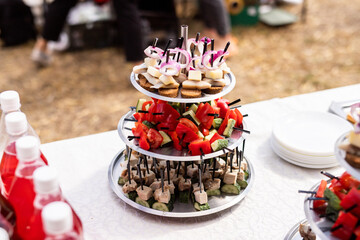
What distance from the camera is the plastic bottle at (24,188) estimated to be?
30.7 inches

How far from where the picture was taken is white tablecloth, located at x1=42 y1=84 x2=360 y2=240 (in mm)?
1149

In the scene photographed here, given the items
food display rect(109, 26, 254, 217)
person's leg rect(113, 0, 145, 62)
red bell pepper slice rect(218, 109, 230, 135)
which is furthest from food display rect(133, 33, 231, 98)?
person's leg rect(113, 0, 145, 62)

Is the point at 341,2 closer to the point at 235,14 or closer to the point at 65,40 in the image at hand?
the point at 235,14

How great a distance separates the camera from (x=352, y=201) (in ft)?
2.88

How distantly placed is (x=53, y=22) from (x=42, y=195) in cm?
296

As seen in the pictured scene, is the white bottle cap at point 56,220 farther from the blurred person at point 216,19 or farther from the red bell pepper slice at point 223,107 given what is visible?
the blurred person at point 216,19

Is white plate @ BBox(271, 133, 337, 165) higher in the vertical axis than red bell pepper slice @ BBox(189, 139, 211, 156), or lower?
lower

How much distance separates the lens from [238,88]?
11.3ft

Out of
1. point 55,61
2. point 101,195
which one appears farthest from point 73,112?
point 101,195

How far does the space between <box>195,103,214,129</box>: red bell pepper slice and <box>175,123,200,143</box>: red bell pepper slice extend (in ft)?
0.22

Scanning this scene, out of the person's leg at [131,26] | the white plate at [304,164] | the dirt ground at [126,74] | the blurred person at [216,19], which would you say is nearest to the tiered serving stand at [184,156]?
the white plate at [304,164]

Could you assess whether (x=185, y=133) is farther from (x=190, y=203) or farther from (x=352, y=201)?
(x=352, y=201)

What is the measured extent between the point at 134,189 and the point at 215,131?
317mm

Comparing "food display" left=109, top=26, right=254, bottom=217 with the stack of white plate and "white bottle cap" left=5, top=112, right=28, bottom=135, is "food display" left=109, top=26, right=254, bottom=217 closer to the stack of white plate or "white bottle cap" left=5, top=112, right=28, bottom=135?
the stack of white plate
